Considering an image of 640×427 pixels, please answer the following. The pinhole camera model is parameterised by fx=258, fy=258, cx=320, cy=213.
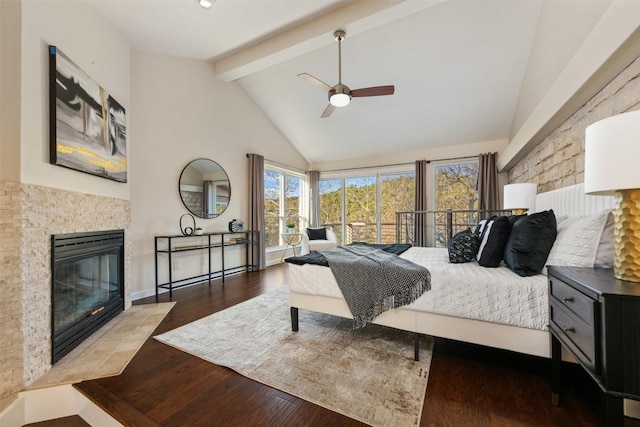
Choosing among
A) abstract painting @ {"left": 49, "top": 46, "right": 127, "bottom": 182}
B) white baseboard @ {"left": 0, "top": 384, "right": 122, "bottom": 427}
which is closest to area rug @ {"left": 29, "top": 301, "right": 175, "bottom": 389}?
white baseboard @ {"left": 0, "top": 384, "right": 122, "bottom": 427}

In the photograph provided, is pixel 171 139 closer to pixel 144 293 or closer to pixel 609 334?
pixel 144 293

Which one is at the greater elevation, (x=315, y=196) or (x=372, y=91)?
(x=372, y=91)

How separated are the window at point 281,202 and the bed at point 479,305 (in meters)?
3.70

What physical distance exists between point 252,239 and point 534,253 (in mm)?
4148

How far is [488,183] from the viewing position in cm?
481

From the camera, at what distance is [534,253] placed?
165cm

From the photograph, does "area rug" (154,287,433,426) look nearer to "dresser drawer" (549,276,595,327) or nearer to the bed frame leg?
the bed frame leg

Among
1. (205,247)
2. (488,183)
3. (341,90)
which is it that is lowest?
(205,247)

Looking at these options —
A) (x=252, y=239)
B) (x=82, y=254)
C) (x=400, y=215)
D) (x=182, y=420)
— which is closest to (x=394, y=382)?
(x=182, y=420)

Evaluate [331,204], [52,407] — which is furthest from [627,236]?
[331,204]

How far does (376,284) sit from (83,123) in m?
2.72

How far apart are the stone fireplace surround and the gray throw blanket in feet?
6.44

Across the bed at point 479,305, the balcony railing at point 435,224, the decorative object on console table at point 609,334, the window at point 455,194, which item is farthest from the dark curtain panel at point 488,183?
the decorative object on console table at point 609,334

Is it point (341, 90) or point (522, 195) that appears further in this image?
point (522, 195)
